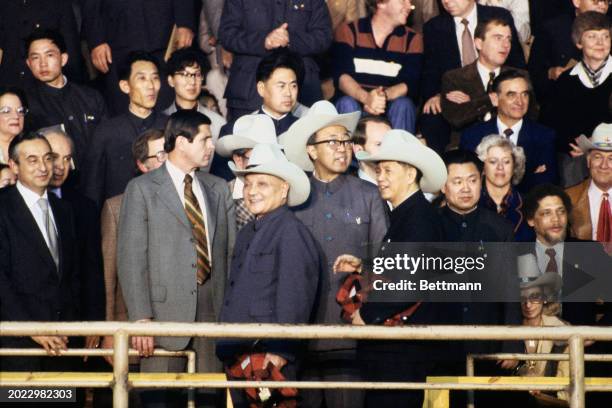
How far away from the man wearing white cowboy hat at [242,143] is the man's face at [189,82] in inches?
37.6

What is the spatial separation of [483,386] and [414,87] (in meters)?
5.18

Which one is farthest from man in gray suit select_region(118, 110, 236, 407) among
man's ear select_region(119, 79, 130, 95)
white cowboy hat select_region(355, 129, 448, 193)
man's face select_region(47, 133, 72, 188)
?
man's ear select_region(119, 79, 130, 95)

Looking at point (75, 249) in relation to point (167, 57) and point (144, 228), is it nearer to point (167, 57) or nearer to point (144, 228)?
point (144, 228)

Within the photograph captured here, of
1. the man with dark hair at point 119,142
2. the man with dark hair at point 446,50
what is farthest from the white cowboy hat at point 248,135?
the man with dark hair at point 446,50

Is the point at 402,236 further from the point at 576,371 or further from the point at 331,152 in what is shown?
the point at 576,371

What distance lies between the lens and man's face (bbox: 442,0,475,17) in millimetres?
13109

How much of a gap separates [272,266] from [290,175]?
0.61m

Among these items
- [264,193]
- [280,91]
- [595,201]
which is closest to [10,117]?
[280,91]

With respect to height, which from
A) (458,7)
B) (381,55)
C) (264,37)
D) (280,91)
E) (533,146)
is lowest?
(533,146)

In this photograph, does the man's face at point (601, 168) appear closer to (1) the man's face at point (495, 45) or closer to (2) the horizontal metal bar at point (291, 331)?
(1) the man's face at point (495, 45)

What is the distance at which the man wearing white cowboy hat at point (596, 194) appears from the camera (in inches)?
465

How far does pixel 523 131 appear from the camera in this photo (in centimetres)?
1230

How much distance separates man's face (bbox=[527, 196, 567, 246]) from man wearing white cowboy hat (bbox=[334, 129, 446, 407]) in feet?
6.00

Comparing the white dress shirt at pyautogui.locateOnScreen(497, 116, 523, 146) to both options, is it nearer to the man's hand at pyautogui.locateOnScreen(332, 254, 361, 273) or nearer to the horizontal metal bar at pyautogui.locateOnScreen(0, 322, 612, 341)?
the man's hand at pyautogui.locateOnScreen(332, 254, 361, 273)
